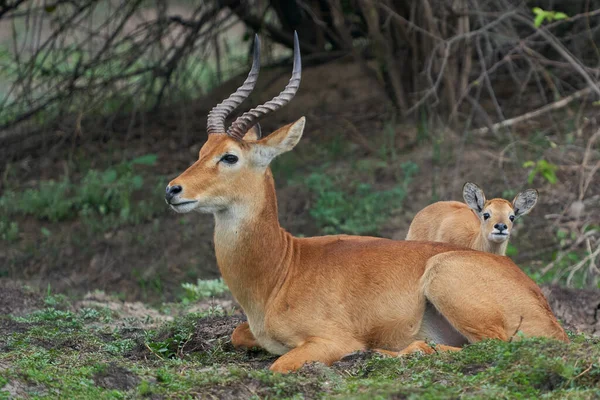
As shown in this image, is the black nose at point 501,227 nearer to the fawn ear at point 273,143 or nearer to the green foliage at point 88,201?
the fawn ear at point 273,143

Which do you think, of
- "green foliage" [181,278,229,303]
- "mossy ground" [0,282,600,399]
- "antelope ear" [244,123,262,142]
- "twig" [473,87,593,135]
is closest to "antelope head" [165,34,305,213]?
Result: "antelope ear" [244,123,262,142]

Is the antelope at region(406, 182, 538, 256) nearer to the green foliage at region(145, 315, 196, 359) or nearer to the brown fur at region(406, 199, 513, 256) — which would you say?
the brown fur at region(406, 199, 513, 256)

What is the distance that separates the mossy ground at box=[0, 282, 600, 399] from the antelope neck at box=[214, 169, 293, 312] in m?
0.47

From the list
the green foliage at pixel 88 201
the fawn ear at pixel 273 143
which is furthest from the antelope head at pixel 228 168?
the green foliage at pixel 88 201

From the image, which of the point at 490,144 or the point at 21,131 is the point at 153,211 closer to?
the point at 21,131

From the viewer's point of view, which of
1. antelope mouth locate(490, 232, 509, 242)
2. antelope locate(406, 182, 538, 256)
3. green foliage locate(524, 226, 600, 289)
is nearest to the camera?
antelope mouth locate(490, 232, 509, 242)

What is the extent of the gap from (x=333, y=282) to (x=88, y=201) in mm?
5996

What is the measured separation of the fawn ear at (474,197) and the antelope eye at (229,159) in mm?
2239

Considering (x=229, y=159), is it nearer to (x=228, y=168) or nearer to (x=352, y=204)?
(x=228, y=168)

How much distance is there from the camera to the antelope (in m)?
7.36

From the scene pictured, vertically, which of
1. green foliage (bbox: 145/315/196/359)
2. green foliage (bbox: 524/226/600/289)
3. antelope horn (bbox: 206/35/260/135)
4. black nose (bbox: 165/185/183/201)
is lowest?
green foliage (bbox: 524/226/600/289)

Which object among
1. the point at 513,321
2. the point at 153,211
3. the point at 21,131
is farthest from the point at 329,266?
the point at 21,131

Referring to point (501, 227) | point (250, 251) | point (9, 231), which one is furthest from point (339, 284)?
point (9, 231)

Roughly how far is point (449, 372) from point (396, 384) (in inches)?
16.2
